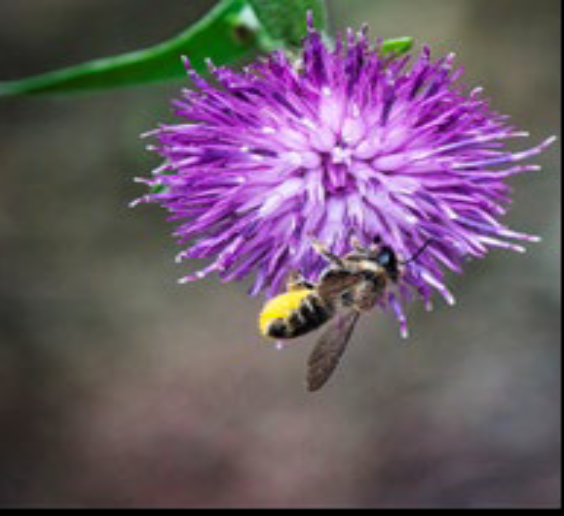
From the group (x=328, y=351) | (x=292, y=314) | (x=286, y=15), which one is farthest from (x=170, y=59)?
(x=328, y=351)

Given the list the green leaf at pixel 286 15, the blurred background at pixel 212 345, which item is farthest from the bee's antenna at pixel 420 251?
the blurred background at pixel 212 345

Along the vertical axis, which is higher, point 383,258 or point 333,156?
point 333,156

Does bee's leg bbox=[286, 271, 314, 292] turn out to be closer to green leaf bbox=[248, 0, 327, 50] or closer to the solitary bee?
the solitary bee

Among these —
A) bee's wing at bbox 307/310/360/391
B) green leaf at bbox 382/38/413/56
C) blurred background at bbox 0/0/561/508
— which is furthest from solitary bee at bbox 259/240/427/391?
blurred background at bbox 0/0/561/508

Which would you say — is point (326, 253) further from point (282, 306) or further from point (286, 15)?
point (286, 15)

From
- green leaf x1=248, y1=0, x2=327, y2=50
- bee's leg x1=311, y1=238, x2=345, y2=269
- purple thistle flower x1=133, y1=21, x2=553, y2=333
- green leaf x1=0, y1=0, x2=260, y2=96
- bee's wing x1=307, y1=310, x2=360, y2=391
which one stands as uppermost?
green leaf x1=0, y1=0, x2=260, y2=96

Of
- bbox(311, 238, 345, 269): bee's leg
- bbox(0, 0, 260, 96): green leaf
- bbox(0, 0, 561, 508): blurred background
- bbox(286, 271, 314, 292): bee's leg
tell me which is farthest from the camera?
bbox(0, 0, 561, 508): blurred background
